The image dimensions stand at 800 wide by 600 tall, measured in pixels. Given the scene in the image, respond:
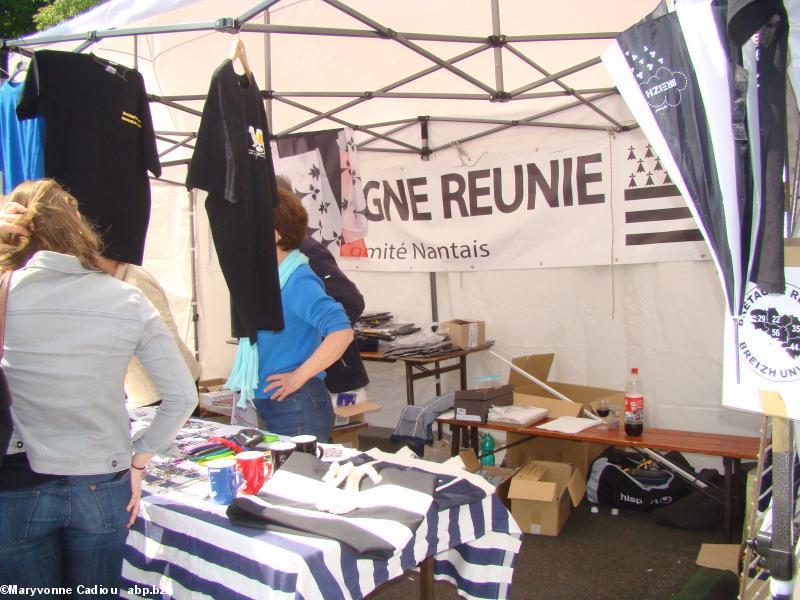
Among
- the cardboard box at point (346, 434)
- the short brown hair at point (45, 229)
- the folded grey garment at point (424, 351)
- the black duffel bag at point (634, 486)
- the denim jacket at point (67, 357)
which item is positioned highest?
the short brown hair at point (45, 229)

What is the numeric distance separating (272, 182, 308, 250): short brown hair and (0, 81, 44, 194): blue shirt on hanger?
0.79 meters

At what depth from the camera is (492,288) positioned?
467 cm

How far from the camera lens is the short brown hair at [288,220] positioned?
2312mm

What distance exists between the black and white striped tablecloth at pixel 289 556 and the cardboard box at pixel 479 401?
5.97 ft

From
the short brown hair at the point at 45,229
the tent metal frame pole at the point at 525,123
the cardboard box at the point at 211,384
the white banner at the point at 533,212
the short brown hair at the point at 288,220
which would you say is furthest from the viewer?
the cardboard box at the point at 211,384

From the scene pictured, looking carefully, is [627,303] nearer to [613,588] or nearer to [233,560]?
[613,588]

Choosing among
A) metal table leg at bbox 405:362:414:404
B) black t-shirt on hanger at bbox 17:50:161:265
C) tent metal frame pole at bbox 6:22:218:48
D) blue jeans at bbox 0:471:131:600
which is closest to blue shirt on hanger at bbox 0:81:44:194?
black t-shirt on hanger at bbox 17:50:161:265

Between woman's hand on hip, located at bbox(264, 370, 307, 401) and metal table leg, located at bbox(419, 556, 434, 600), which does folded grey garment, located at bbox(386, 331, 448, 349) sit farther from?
metal table leg, located at bbox(419, 556, 434, 600)

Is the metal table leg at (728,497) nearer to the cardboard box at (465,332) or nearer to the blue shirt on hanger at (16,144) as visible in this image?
the cardboard box at (465,332)

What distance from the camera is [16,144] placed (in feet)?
7.35

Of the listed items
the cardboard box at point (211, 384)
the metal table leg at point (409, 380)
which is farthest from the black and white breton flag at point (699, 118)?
the cardboard box at point (211, 384)

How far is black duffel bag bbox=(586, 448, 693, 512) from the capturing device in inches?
140

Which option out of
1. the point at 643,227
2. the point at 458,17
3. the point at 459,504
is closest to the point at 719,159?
the point at 459,504

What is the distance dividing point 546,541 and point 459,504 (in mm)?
1908
